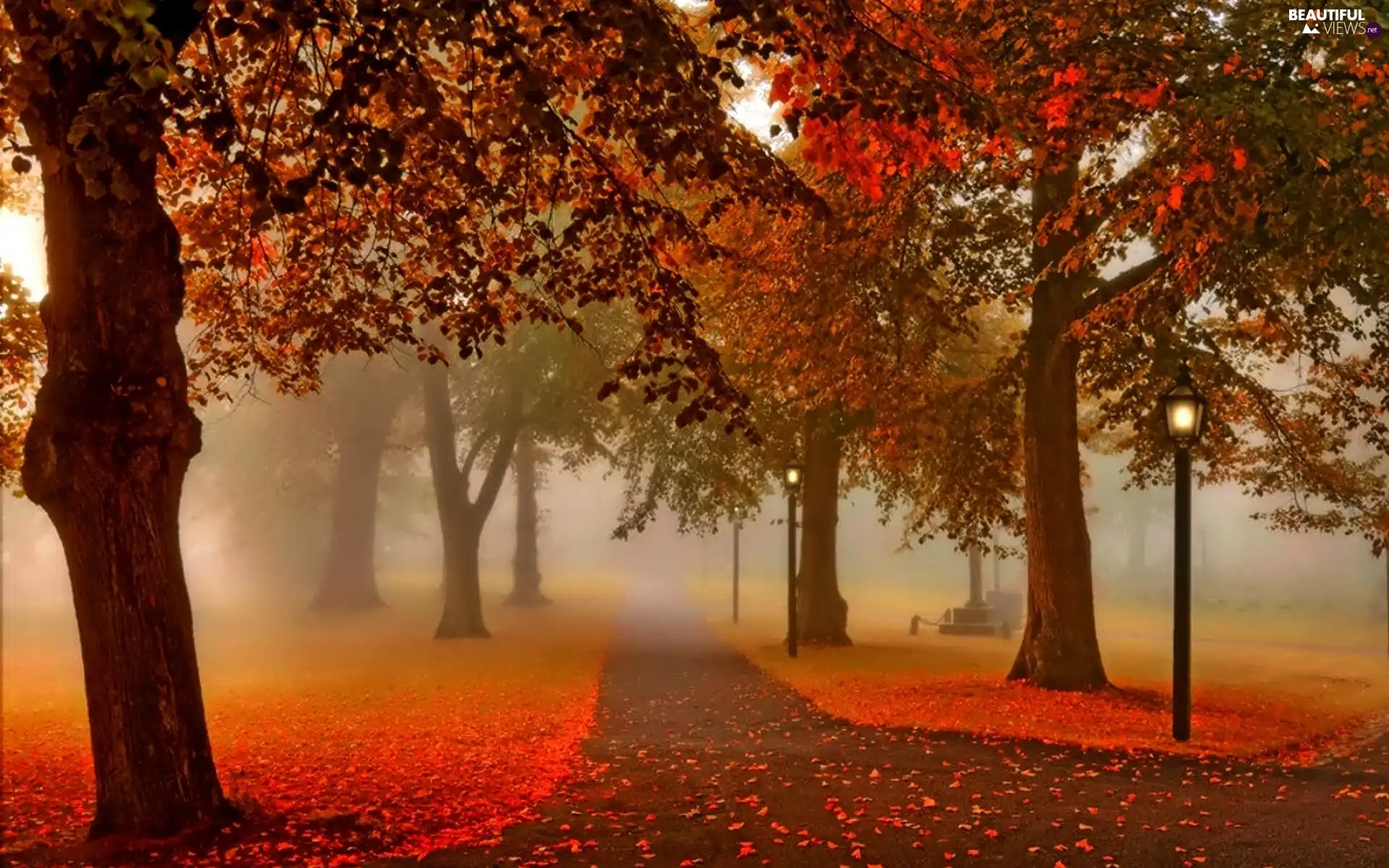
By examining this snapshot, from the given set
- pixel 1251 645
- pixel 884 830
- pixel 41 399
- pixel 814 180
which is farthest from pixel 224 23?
pixel 1251 645

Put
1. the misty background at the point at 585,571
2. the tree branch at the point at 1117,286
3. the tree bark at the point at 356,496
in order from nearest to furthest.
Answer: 1. the tree branch at the point at 1117,286
2. the tree bark at the point at 356,496
3. the misty background at the point at 585,571

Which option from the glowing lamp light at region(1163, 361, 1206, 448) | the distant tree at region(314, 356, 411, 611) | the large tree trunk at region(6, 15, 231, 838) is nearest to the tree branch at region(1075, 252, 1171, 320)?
the glowing lamp light at region(1163, 361, 1206, 448)

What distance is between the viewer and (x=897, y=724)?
1366 centimetres

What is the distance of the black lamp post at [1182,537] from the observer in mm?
12180

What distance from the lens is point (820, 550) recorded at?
1069 inches

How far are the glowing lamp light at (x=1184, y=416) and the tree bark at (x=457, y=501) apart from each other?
20520 mm

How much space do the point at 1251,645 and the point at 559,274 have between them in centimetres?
2691

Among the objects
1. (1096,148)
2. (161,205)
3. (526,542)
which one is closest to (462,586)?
(526,542)

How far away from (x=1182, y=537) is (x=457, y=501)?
2268cm

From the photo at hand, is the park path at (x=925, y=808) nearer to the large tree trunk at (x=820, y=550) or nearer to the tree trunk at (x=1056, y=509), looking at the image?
the tree trunk at (x=1056, y=509)

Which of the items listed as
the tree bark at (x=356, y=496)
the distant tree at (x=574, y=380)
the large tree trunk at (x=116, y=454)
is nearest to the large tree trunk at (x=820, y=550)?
the distant tree at (x=574, y=380)

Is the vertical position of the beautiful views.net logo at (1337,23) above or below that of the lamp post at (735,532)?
above

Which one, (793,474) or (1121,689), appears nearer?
(1121,689)

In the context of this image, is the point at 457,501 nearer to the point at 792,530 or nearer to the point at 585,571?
the point at 792,530
